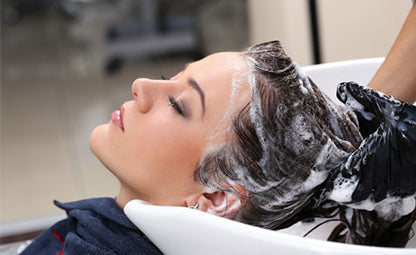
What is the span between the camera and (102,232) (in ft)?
3.45

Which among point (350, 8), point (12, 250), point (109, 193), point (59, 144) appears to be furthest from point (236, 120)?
point (59, 144)

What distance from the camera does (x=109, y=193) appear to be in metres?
2.27

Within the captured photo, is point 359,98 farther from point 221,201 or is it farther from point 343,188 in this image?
point 221,201

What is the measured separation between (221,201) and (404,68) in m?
0.52

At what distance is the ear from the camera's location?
0.98 m

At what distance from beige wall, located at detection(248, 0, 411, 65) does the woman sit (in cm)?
94

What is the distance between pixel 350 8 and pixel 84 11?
3001mm

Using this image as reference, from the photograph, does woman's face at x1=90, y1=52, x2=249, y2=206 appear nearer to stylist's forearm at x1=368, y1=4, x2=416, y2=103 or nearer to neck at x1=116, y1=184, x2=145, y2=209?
neck at x1=116, y1=184, x2=145, y2=209

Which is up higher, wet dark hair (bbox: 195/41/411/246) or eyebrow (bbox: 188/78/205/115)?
eyebrow (bbox: 188/78/205/115)

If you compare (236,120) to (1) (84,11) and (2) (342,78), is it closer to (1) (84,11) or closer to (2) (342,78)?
(2) (342,78)

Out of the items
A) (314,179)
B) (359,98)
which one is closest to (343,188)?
(314,179)

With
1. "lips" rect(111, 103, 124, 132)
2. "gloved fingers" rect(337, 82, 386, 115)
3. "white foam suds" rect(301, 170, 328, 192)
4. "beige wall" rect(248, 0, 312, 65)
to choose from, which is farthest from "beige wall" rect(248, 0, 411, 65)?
"lips" rect(111, 103, 124, 132)

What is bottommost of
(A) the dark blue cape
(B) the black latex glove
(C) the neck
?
(A) the dark blue cape

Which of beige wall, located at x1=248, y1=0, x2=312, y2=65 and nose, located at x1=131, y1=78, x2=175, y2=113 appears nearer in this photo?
nose, located at x1=131, y1=78, x2=175, y2=113
